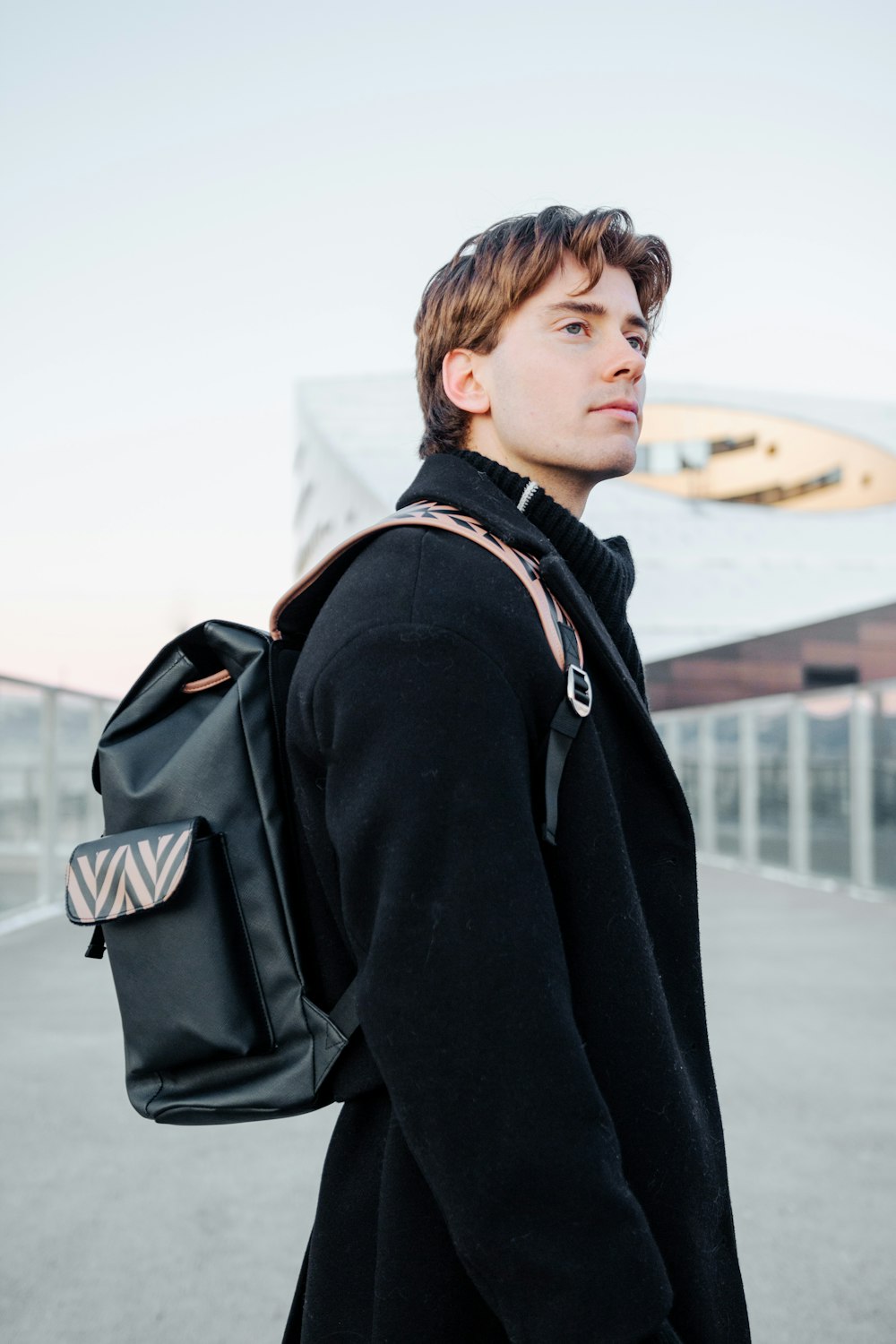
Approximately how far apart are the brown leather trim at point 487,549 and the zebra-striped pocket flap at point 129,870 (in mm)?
268

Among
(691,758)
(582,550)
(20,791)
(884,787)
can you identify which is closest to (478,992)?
→ (582,550)

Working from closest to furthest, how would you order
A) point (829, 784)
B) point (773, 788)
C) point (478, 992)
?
point (478, 992) < point (829, 784) < point (773, 788)

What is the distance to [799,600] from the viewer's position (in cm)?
2736

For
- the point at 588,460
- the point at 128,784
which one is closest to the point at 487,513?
the point at 588,460

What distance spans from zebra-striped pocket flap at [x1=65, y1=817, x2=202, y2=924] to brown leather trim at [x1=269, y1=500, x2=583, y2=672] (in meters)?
0.27

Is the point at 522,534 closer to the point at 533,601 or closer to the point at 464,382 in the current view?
the point at 533,601

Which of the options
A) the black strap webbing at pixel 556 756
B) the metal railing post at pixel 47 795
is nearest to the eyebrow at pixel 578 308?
the black strap webbing at pixel 556 756

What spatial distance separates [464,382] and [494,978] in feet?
Result: 2.60

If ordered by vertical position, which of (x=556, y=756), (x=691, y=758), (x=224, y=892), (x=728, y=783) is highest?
(x=556, y=756)

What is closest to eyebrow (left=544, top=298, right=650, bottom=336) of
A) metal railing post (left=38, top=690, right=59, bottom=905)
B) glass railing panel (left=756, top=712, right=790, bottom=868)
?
metal railing post (left=38, top=690, right=59, bottom=905)

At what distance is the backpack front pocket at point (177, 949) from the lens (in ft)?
4.24

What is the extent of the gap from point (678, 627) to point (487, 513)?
24.8 meters

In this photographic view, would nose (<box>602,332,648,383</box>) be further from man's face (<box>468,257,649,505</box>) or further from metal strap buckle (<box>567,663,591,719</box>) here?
metal strap buckle (<box>567,663,591,719</box>)

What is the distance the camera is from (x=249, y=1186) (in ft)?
11.7
